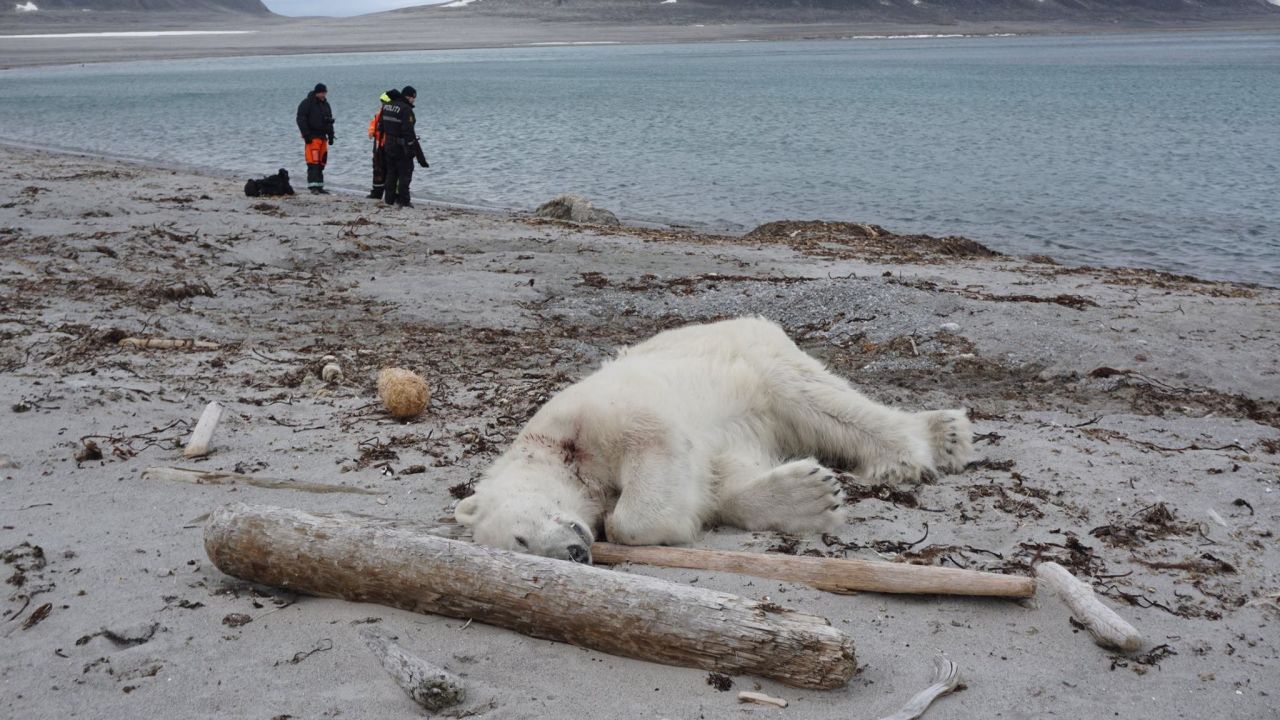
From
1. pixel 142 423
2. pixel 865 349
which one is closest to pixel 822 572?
pixel 142 423

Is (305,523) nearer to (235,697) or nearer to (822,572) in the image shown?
(235,697)

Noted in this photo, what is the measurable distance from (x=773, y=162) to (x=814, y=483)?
27.9 meters

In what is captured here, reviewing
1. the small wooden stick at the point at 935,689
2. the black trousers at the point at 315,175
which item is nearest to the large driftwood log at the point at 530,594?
the small wooden stick at the point at 935,689

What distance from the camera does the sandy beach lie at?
3049 mm

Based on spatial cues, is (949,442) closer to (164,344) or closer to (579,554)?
(579,554)

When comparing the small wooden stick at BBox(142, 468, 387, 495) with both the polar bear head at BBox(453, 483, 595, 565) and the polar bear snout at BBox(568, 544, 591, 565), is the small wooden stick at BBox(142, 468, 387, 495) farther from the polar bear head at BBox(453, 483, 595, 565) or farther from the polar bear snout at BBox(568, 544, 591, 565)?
the polar bear snout at BBox(568, 544, 591, 565)

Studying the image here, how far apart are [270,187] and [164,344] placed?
36.3ft

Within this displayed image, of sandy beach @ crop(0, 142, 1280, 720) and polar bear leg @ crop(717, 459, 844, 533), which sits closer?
sandy beach @ crop(0, 142, 1280, 720)

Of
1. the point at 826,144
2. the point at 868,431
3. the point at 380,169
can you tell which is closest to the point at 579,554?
the point at 868,431

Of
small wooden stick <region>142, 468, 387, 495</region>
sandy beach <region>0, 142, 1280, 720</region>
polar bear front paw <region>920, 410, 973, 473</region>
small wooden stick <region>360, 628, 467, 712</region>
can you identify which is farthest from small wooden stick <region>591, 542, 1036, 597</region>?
small wooden stick <region>142, 468, 387, 495</region>

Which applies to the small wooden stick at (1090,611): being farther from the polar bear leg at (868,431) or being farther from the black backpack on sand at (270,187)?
the black backpack on sand at (270,187)

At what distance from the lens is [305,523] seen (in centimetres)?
356

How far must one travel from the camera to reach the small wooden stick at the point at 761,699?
287 centimetres

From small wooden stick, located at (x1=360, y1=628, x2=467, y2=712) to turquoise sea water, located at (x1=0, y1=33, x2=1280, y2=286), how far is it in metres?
15.7
